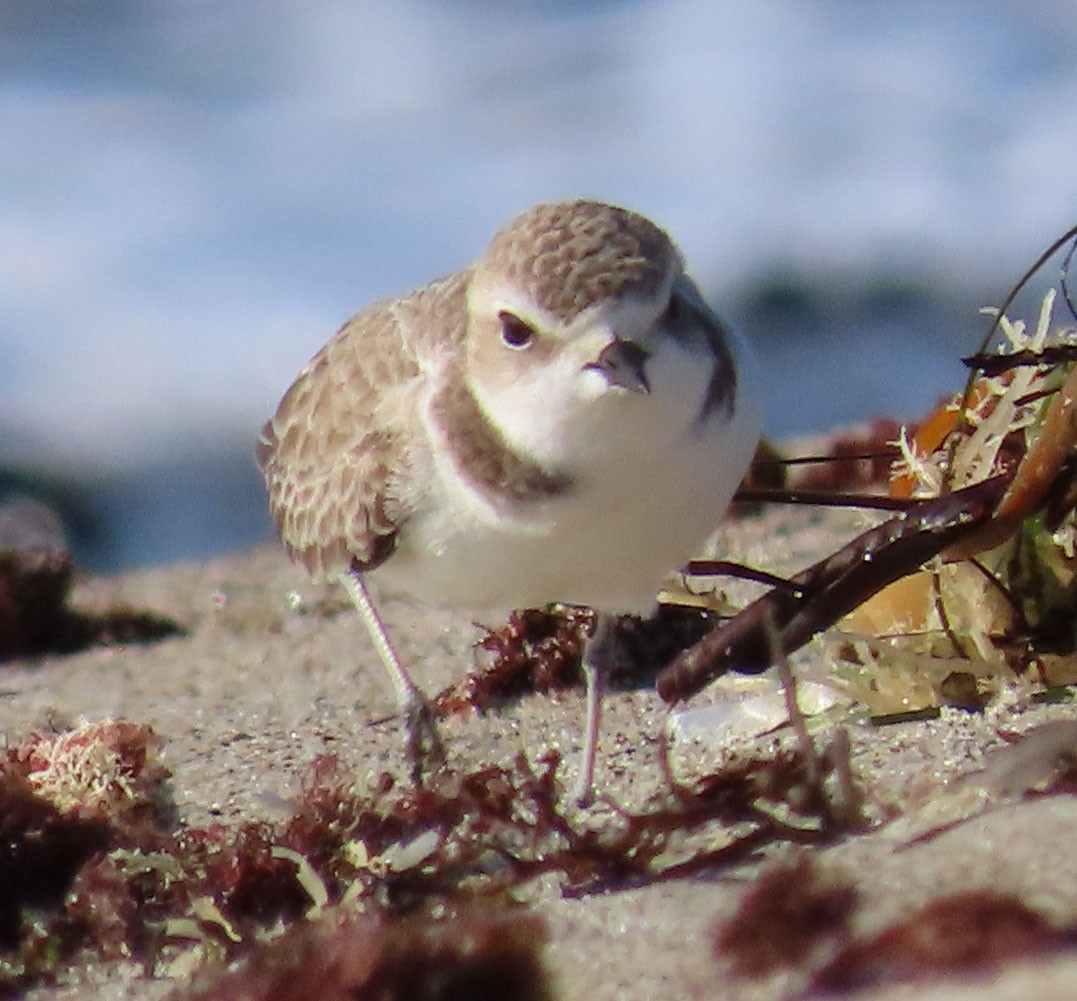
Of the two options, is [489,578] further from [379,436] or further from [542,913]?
[542,913]

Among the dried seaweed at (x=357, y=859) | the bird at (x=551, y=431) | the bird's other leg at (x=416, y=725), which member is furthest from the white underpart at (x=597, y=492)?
the dried seaweed at (x=357, y=859)

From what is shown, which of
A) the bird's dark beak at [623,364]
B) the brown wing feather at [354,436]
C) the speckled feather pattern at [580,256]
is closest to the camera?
the bird's dark beak at [623,364]

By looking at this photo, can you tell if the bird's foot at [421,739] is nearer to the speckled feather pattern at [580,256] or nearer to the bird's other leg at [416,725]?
the bird's other leg at [416,725]

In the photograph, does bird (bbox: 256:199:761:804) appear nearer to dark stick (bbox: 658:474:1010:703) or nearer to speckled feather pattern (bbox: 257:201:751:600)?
speckled feather pattern (bbox: 257:201:751:600)

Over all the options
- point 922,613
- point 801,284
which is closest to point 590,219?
point 922,613

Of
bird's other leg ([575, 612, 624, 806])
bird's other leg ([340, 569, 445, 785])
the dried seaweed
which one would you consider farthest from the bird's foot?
the dried seaweed

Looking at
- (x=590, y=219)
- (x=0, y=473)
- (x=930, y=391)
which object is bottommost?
(x=930, y=391)
